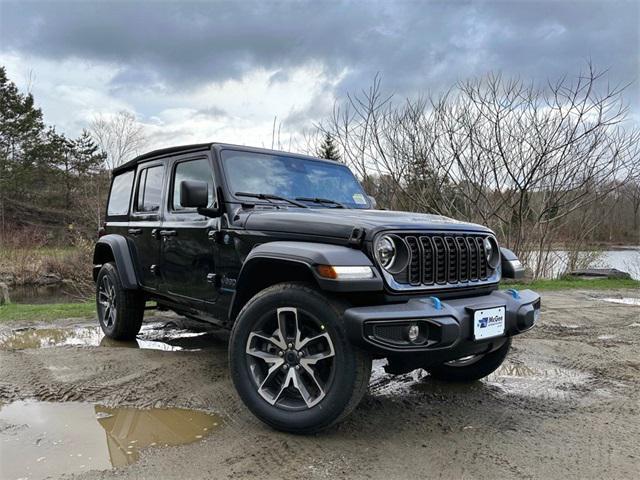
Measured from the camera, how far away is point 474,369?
4.11m

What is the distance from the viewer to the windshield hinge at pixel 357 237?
119 inches

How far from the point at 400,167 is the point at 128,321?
31.5 ft

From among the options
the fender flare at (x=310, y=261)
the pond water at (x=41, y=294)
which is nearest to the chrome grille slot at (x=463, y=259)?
the fender flare at (x=310, y=261)

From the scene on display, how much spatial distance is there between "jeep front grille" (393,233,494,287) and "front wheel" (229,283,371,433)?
539 millimetres

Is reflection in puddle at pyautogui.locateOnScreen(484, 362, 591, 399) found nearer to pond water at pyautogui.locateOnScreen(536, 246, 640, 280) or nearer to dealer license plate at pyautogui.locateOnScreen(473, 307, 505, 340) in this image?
dealer license plate at pyautogui.locateOnScreen(473, 307, 505, 340)

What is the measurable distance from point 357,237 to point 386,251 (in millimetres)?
215

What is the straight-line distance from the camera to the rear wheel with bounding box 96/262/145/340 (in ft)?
17.4

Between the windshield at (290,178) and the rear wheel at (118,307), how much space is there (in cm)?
209

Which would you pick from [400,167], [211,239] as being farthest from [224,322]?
[400,167]

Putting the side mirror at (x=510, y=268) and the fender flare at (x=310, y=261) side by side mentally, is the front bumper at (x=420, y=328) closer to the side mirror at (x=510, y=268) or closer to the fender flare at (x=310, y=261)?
the fender flare at (x=310, y=261)

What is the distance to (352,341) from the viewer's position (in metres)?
2.78

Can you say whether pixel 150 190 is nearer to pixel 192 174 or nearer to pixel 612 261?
pixel 192 174

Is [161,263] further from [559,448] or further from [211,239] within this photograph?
[559,448]

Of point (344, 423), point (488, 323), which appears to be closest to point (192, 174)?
point (344, 423)
